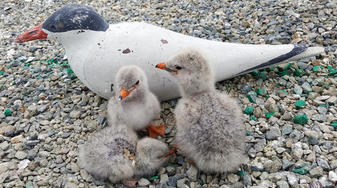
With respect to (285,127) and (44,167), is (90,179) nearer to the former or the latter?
(44,167)

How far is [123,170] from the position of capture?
8.55ft

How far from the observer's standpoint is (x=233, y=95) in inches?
138

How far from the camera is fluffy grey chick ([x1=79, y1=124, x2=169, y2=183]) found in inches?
103

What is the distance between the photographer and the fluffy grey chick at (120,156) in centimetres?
263

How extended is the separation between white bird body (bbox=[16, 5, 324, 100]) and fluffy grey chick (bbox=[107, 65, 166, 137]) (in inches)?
8.8

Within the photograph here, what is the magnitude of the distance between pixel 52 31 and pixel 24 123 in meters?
1.07

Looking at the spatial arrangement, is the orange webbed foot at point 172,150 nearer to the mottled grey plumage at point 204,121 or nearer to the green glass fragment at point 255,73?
the mottled grey plumage at point 204,121

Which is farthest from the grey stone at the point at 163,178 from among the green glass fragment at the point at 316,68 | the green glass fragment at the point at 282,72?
the green glass fragment at the point at 316,68

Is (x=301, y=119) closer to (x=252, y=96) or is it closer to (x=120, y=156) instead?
(x=252, y=96)

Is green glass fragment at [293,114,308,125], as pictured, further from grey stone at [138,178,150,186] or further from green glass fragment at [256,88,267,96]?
grey stone at [138,178,150,186]

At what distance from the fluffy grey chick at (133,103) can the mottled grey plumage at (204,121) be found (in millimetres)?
332

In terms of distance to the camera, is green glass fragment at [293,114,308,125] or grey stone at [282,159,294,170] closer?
grey stone at [282,159,294,170]

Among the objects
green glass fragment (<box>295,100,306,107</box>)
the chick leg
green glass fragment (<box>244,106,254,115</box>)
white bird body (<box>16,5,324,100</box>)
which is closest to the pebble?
green glass fragment (<box>244,106,254,115</box>)

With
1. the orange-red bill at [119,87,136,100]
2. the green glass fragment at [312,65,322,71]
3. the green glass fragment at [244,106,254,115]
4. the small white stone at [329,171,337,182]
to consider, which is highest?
the orange-red bill at [119,87,136,100]
